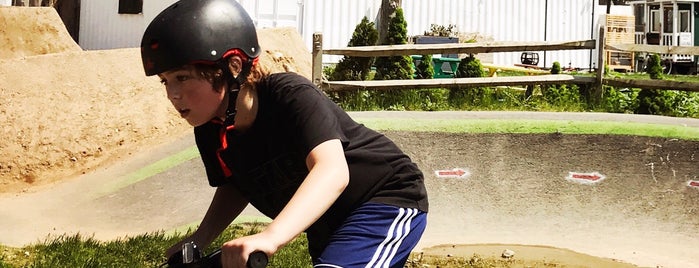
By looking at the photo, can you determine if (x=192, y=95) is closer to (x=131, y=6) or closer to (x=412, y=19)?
(x=131, y=6)

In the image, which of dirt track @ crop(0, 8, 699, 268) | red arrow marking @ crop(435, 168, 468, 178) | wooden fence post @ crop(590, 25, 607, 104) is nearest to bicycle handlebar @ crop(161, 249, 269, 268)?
dirt track @ crop(0, 8, 699, 268)

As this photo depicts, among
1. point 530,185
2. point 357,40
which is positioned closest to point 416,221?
point 530,185

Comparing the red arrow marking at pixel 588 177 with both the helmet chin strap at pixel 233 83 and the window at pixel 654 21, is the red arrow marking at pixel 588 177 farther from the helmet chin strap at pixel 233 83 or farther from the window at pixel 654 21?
the window at pixel 654 21

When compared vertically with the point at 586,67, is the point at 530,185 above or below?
below

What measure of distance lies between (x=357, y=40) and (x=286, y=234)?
12.7m

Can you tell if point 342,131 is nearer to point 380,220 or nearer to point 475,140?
point 380,220

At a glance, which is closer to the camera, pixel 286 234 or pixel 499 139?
pixel 286 234

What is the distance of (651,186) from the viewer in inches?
386

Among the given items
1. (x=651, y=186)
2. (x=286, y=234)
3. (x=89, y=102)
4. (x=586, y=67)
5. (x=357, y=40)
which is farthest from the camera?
(x=586, y=67)

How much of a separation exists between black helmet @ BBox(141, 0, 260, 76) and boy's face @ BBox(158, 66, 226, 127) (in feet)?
0.15

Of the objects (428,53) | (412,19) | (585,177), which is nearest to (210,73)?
(585,177)

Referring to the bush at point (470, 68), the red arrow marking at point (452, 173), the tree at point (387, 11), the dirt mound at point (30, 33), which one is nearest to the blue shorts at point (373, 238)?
the red arrow marking at point (452, 173)

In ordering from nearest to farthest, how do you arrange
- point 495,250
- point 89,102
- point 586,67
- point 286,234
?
point 286,234, point 495,250, point 89,102, point 586,67

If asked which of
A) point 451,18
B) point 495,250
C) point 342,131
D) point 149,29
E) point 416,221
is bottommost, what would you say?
point 495,250
